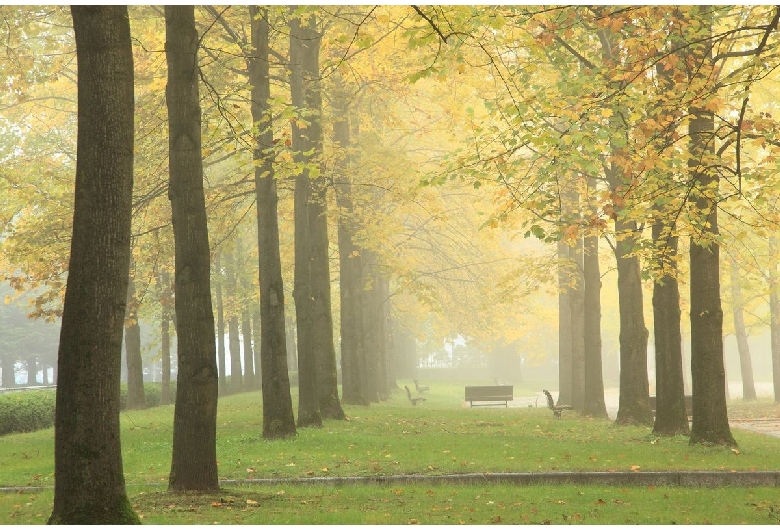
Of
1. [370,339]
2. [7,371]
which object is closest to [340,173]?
[370,339]

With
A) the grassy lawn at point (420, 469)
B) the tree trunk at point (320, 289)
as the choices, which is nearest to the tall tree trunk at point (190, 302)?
the grassy lawn at point (420, 469)

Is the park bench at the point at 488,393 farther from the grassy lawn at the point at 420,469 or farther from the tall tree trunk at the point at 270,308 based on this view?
the tall tree trunk at the point at 270,308

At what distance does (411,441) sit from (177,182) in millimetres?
7722

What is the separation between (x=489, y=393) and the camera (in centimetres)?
3144

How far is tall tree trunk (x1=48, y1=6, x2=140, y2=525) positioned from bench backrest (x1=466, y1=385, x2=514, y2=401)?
2487 cm

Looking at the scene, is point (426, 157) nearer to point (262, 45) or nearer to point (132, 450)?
point (262, 45)

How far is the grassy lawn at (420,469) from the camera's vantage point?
8.23 metres

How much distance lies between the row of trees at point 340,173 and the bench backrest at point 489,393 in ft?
8.70

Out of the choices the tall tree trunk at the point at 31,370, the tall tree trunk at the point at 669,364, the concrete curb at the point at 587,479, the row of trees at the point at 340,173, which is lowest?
the tall tree trunk at the point at 31,370

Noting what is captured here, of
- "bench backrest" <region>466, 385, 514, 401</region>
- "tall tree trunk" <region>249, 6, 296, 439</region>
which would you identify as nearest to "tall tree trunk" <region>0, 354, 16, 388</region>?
"bench backrest" <region>466, 385, 514, 401</region>

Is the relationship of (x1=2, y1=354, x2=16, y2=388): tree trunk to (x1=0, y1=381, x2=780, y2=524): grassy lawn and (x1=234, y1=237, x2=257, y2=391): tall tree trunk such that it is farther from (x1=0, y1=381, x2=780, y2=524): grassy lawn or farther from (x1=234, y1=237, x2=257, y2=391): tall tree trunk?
(x1=0, y1=381, x2=780, y2=524): grassy lawn

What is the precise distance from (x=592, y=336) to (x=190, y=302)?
14862mm

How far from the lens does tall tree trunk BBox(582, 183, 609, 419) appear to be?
22.0 metres

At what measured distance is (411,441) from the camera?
15438mm
